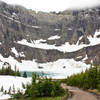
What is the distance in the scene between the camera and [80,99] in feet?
92.2

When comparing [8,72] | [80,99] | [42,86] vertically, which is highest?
[8,72]

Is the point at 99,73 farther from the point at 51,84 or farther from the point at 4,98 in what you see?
the point at 4,98

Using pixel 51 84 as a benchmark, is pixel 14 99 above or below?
below

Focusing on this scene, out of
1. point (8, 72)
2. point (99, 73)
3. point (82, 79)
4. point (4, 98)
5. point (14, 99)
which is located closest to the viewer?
point (14, 99)

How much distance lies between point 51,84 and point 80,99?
16.5 feet

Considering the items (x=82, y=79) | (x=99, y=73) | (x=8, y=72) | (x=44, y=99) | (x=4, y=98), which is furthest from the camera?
(x=8, y=72)

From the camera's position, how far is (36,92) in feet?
96.3

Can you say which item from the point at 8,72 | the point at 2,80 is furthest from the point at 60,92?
the point at 8,72

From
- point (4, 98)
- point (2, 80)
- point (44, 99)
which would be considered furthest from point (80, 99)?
point (2, 80)

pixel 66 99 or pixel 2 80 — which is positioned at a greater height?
pixel 2 80

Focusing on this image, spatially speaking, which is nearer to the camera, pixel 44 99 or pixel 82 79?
pixel 44 99

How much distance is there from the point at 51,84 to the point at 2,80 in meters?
15.5

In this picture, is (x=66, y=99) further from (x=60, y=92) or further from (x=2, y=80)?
(x=2, y=80)

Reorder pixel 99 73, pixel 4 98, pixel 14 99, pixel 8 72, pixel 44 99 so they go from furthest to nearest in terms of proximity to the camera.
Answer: pixel 8 72, pixel 99 73, pixel 4 98, pixel 14 99, pixel 44 99
